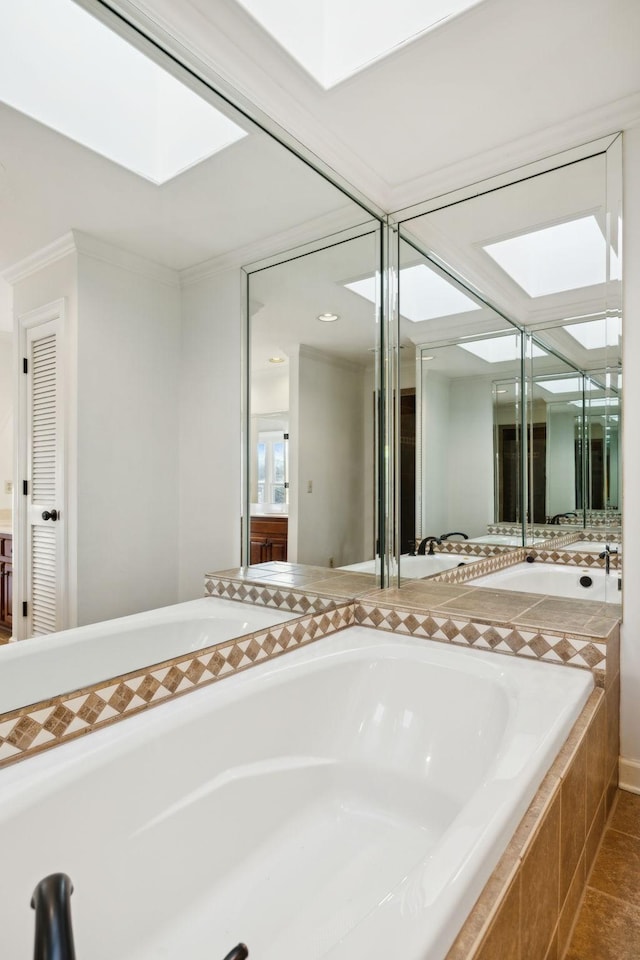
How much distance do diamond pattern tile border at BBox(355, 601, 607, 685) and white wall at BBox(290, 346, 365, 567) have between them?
0.30 metres

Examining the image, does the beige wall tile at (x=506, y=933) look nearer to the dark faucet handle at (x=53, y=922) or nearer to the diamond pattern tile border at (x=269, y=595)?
the dark faucet handle at (x=53, y=922)

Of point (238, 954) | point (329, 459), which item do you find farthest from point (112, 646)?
point (329, 459)

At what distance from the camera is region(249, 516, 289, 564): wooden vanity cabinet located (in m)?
1.98

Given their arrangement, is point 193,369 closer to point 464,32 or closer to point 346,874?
point 464,32

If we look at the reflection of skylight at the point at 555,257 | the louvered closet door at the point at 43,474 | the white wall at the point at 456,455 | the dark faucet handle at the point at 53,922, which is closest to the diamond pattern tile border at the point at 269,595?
the louvered closet door at the point at 43,474

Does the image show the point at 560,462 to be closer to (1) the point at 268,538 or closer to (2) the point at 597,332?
(2) the point at 597,332

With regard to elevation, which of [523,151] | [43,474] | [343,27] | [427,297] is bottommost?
[43,474]

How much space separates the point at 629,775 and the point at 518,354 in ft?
5.55

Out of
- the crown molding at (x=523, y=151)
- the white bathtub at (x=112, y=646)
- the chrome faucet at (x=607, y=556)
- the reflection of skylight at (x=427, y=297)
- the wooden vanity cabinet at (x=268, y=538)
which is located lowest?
the white bathtub at (x=112, y=646)

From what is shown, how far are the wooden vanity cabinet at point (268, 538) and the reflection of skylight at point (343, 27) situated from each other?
1461 mm

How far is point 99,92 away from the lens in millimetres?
1347

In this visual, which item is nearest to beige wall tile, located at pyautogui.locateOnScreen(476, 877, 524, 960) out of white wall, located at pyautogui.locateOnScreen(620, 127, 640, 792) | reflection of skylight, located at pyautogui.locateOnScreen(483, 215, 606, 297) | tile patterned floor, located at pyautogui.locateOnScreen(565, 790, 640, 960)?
tile patterned floor, located at pyautogui.locateOnScreen(565, 790, 640, 960)

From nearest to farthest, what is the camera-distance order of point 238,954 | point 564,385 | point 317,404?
point 238,954
point 317,404
point 564,385

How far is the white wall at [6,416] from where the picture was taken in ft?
3.70
